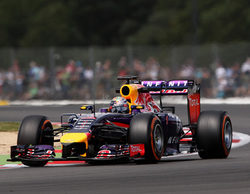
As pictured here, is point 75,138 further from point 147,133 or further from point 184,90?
point 184,90

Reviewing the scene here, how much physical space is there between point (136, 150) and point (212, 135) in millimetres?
1477

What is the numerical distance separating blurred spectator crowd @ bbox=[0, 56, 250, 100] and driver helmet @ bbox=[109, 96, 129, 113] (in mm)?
19491

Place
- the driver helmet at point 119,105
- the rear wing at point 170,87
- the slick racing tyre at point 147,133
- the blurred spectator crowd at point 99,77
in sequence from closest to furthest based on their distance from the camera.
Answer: the slick racing tyre at point 147,133 < the driver helmet at point 119,105 < the rear wing at point 170,87 < the blurred spectator crowd at point 99,77

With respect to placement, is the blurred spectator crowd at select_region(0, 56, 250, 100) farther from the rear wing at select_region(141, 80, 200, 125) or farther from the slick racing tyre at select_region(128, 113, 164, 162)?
the slick racing tyre at select_region(128, 113, 164, 162)

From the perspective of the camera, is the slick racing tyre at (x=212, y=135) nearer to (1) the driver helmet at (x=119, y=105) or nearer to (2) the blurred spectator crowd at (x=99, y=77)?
(1) the driver helmet at (x=119, y=105)

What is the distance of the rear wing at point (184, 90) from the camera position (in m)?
14.4

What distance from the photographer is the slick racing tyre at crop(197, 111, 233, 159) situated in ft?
42.9

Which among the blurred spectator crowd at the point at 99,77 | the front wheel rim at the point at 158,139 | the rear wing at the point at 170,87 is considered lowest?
the front wheel rim at the point at 158,139

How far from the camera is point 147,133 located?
481 inches

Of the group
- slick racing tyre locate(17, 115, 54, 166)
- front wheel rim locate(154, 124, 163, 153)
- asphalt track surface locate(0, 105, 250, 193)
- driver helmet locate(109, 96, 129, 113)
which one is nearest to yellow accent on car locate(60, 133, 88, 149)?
asphalt track surface locate(0, 105, 250, 193)

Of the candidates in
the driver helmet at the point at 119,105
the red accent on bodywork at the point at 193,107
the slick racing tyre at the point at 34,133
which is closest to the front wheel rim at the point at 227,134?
the red accent on bodywork at the point at 193,107

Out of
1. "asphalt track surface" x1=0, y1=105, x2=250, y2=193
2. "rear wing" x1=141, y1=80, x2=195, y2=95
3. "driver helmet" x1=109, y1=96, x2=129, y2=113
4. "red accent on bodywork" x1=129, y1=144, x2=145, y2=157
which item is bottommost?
"asphalt track surface" x1=0, y1=105, x2=250, y2=193

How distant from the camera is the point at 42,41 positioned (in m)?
69.1

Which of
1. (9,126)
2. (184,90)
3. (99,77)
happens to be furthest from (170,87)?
(99,77)
